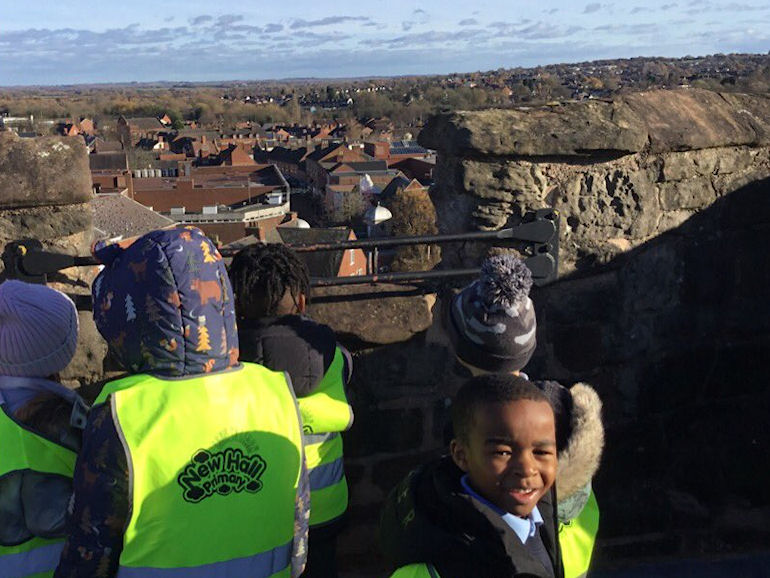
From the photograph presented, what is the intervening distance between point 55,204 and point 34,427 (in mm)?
1290

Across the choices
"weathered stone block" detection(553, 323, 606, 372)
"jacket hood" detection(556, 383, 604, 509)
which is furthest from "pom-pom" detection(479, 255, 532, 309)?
"weathered stone block" detection(553, 323, 606, 372)

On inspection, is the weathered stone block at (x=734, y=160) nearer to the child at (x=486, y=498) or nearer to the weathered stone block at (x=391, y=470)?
the weathered stone block at (x=391, y=470)

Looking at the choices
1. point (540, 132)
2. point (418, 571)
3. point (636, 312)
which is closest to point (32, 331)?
point (418, 571)

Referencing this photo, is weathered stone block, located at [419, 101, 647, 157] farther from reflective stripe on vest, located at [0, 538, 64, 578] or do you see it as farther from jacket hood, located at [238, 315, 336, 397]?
reflective stripe on vest, located at [0, 538, 64, 578]

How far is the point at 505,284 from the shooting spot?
1.97 meters

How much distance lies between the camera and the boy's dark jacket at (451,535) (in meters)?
1.46

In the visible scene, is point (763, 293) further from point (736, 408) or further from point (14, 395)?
point (14, 395)

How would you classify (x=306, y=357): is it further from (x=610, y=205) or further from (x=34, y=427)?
(x=610, y=205)

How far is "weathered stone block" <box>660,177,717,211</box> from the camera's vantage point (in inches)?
128

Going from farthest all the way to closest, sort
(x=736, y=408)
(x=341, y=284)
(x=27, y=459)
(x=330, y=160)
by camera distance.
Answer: (x=330, y=160)
(x=736, y=408)
(x=341, y=284)
(x=27, y=459)

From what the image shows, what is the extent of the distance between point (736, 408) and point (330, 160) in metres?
57.9

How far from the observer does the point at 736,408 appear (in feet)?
11.4

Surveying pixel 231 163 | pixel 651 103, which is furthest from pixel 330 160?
pixel 651 103

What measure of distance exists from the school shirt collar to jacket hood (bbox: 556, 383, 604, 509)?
15 cm
